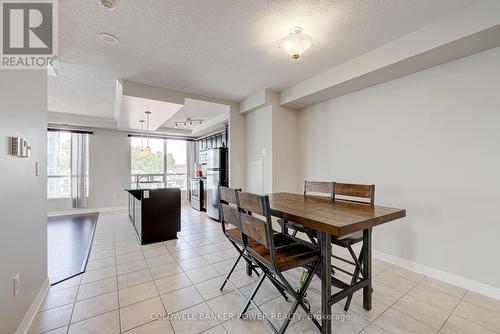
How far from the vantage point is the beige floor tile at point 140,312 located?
5.24ft

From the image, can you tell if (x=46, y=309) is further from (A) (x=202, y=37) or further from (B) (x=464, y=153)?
(B) (x=464, y=153)

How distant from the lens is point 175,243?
3.35m

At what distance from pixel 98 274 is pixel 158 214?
119 centimetres

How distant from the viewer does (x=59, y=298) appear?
1.90 m

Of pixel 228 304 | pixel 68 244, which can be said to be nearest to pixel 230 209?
pixel 228 304

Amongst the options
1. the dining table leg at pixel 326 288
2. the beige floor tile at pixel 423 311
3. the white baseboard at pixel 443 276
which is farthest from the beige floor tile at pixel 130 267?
the white baseboard at pixel 443 276

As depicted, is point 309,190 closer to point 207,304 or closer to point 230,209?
point 230,209

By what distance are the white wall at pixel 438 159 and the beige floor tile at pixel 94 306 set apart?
3057 millimetres

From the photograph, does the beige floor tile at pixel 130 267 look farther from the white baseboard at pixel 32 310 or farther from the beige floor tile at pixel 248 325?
the beige floor tile at pixel 248 325

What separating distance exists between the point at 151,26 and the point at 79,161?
5.19 m

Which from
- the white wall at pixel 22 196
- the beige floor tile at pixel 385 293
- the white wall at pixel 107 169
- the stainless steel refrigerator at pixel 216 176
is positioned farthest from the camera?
the white wall at pixel 107 169

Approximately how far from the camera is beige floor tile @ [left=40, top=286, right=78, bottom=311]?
5.91 ft

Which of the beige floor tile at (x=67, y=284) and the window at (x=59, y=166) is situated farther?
the window at (x=59, y=166)

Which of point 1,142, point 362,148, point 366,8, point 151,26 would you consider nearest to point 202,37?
point 151,26
